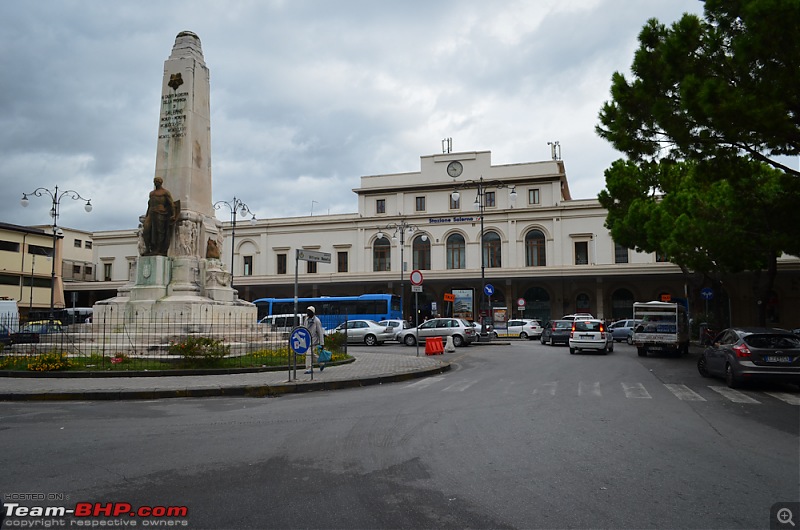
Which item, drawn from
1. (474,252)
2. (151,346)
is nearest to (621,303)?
(474,252)

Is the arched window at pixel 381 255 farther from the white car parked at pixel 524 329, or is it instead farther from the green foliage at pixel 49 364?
the green foliage at pixel 49 364

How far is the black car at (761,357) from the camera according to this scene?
12.0m

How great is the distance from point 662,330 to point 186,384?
18312 millimetres

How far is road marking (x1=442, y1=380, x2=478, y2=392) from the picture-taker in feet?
39.7

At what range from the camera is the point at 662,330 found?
22328 millimetres

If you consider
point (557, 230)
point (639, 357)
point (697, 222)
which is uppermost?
point (557, 230)

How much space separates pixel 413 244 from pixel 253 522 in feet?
158

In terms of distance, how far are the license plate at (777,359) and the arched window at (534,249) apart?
37.5 m

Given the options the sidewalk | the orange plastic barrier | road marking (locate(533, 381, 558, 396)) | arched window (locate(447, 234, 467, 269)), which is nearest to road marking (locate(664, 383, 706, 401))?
road marking (locate(533, 381, 558, 396))

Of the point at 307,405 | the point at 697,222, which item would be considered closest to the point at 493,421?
the point at 307,405

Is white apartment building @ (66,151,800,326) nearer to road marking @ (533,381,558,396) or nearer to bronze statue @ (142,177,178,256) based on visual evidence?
bronze statue @ (142,177,178,256)

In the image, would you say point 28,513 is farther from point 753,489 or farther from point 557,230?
point 557,230

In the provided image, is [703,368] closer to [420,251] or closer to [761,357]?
[761,357]

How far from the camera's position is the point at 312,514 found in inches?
170
